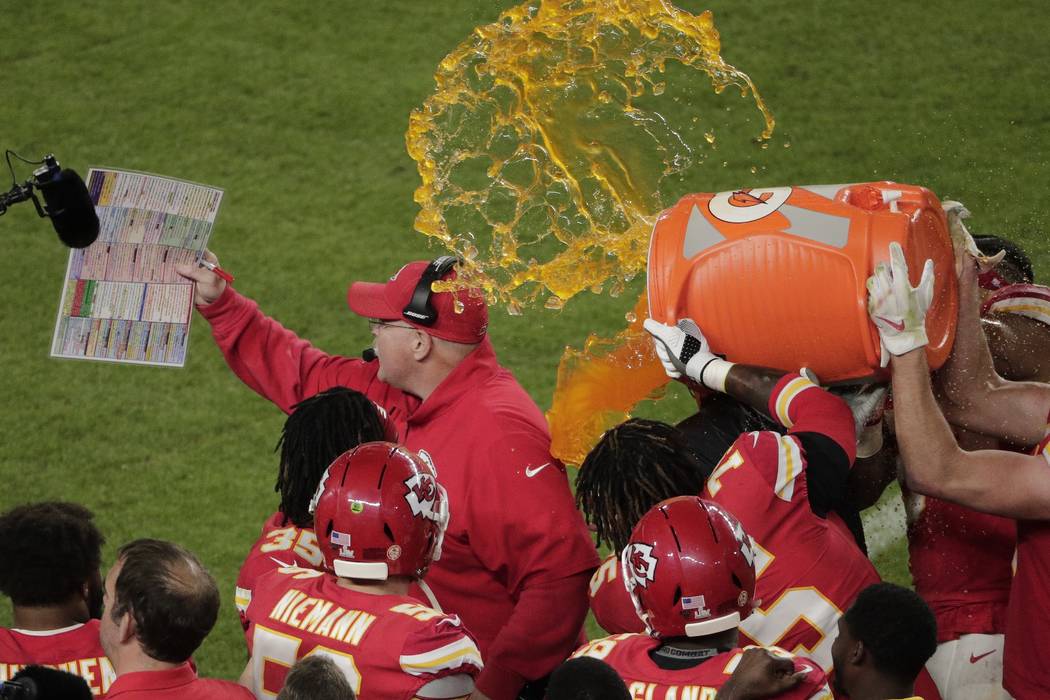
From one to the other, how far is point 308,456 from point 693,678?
1.09 metres

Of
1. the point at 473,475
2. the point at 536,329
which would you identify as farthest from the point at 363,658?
the point at 536,329

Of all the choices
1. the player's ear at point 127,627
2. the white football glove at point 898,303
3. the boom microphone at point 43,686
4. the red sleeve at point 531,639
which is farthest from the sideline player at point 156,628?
the white football glove at point 898,303

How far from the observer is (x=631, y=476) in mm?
2643

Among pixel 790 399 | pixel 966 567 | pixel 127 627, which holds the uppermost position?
pixel 790 399

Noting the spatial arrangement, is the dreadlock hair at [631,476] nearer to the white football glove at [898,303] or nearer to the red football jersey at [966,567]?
the white football glove at [898,303]

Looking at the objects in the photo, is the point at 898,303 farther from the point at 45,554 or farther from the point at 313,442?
the point at 45,554

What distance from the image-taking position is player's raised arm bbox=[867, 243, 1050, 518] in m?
2.46

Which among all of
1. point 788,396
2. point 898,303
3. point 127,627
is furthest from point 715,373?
point 127,627

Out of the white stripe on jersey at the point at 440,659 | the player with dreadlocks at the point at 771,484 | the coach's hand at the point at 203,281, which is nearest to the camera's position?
the white stripe on jersey at the point at 440,659

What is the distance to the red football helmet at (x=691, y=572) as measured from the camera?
7.26 ft

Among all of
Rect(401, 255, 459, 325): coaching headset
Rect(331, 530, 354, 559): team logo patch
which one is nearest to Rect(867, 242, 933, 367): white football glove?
Rect(331, 530, 354, 559): team logo patch

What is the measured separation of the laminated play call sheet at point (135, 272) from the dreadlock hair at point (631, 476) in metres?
1.24

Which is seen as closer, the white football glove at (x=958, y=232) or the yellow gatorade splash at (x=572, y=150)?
the white football glove at (x=958, y=232)

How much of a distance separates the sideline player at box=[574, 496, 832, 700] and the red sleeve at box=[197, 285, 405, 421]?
A: 4.83 feet
